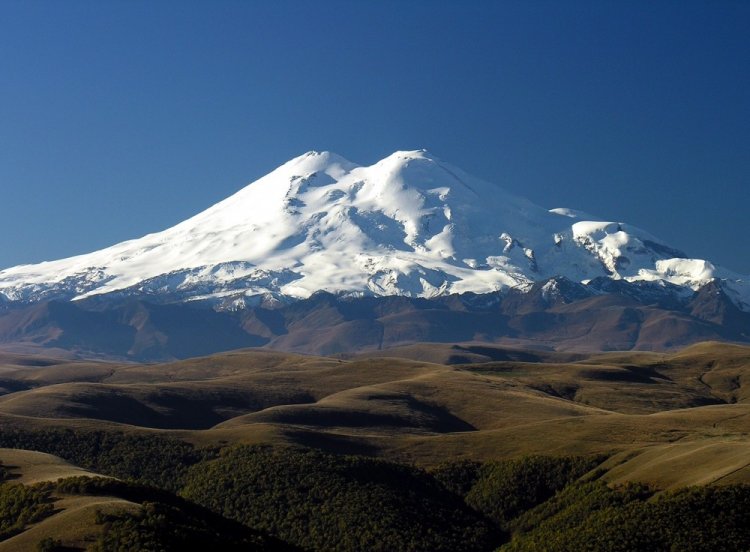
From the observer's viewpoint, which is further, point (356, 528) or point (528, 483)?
point (528, 483)

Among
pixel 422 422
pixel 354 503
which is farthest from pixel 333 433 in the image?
pixel 354 503

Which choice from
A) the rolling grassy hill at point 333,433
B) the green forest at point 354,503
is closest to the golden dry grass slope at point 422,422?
the rolling grassy hill at point 333,433

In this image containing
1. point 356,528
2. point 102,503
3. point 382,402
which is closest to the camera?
point 102,503

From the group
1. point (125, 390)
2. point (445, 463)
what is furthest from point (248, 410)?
point (445, 463)

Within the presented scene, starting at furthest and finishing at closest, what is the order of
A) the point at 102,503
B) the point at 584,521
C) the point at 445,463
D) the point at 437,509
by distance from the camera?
the point at 445,463 < the point at 437,509 < the point at 584,521 < the point at 102,503

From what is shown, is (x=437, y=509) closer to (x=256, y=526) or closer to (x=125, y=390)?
(x=256, y=526)

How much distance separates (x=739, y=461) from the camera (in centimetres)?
10300

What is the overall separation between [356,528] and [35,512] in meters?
35.1

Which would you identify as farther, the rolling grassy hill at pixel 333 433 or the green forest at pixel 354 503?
the rolling grassy hill at pixel 333 433

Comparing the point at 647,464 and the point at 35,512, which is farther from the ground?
the point at 35,512

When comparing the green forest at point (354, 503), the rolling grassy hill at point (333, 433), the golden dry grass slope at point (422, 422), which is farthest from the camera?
the golden dry grass slope at point (422, 422)

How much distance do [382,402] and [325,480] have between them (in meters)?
62.9

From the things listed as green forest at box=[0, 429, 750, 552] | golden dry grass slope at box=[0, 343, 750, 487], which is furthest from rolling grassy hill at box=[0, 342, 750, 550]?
green forest at box=[0, 429, 750, 552]

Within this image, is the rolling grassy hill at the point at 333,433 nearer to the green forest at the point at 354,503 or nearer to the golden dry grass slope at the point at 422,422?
the golden dry grass slope at the point at 422,422
